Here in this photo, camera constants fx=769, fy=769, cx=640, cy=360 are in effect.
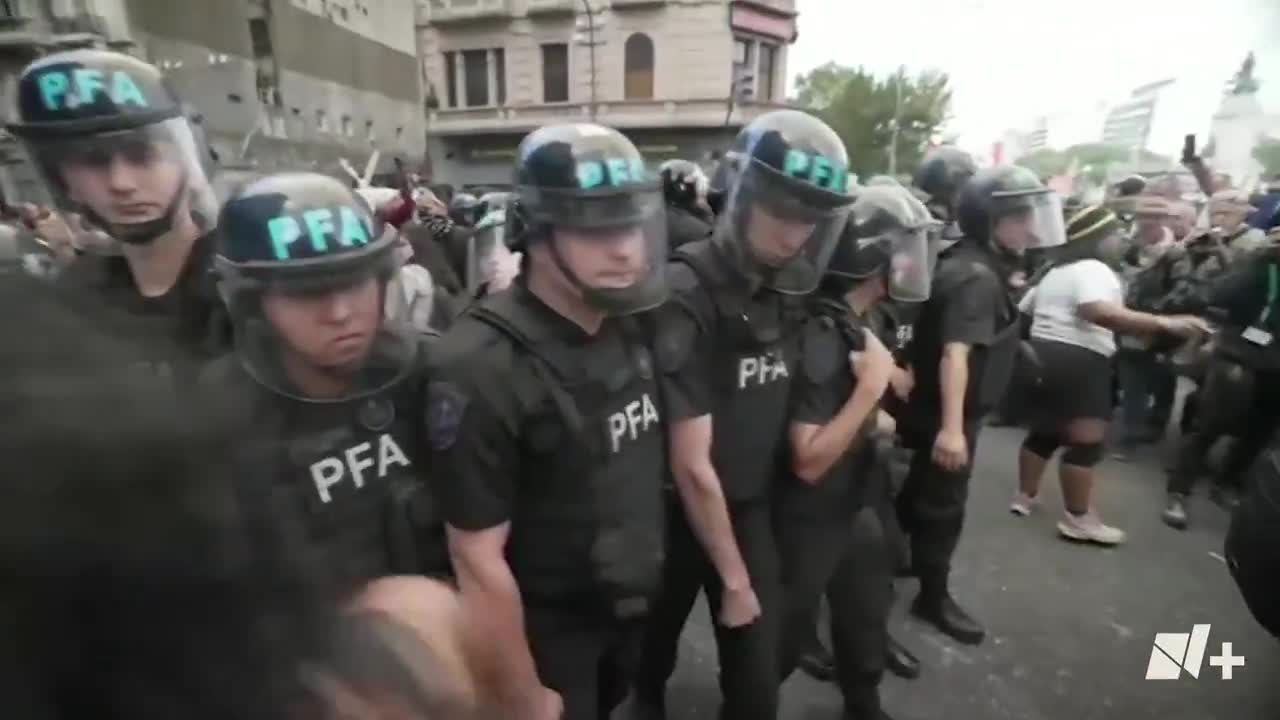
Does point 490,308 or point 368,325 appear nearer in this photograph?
point 368,325

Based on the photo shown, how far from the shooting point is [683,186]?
3.22m

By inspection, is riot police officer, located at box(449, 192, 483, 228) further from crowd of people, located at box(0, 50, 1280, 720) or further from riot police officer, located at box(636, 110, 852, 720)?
riot police officer, located at box(636, 110, 852, 720)

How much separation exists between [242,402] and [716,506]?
52.3 inches

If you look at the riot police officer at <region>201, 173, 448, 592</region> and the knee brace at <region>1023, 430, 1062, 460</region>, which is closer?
the riot police officer at <region>201, 173, 448, 592</region>

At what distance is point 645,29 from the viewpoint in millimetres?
3490

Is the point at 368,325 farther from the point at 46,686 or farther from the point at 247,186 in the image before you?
the point at 46,686

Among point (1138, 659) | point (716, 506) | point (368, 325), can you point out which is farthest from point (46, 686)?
point (1138, 659)

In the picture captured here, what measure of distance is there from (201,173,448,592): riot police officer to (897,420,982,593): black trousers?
204 cm

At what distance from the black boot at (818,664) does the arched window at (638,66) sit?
7.96 feet

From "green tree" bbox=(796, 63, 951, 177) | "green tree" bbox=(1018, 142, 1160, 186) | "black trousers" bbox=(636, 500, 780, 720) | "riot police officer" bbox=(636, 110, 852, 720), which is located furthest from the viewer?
"green tree" bbox=(1018, 142, 1160, 186)

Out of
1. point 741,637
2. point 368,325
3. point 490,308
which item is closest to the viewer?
point 368,325

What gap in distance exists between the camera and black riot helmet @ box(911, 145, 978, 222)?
3904 millimetres

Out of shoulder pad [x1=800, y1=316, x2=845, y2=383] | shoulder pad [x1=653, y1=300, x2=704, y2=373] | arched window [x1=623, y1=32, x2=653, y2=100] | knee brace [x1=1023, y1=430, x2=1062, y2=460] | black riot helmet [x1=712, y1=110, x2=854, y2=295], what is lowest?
knee brace [x1=1023, y1=430, x2=1062, y2=460]

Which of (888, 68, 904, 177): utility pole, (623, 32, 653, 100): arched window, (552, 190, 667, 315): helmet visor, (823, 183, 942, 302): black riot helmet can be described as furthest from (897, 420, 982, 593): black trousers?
(888, 68, 904, 177): utility pole
